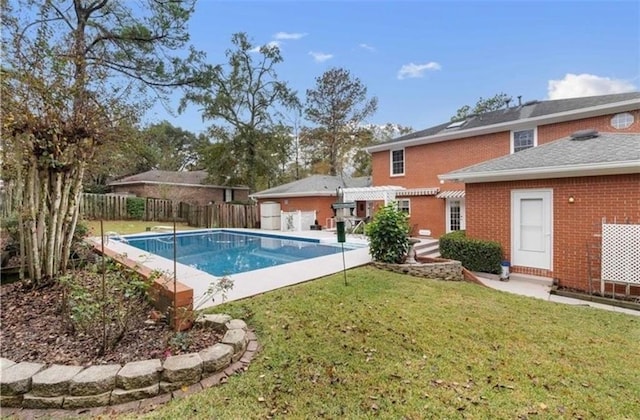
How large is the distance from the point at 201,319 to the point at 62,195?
12.2ft

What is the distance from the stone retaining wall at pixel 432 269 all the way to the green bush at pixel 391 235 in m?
0.39

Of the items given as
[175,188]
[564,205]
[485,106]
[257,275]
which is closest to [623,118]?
[564,205]

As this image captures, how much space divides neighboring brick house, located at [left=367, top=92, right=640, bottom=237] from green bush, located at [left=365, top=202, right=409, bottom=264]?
7.66 meters

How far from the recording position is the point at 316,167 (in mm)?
38875

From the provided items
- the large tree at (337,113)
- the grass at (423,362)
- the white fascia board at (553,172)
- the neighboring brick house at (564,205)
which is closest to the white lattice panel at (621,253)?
the neighboring brick house at (564,205)

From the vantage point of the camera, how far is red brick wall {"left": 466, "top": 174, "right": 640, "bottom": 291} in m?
8.16

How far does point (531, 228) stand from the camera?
32.3 feet

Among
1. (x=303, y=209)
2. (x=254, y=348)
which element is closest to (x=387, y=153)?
(x=303, y=209)

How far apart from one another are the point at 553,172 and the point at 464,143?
896cm

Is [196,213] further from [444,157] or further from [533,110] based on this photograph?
[533,110]

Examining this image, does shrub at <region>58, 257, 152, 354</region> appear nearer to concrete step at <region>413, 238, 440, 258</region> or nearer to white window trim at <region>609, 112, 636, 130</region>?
concrete step at <region>413, 238, 440, 258</region>

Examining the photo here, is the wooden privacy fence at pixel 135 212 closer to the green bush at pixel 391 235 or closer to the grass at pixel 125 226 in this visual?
the grass at pixel 125 226

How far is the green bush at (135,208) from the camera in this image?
82.7 feet

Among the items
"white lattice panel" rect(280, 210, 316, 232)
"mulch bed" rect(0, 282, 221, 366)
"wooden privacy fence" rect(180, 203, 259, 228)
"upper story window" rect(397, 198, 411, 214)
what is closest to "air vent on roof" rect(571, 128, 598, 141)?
"upper story window" rect(397, 198, 411, 214)
